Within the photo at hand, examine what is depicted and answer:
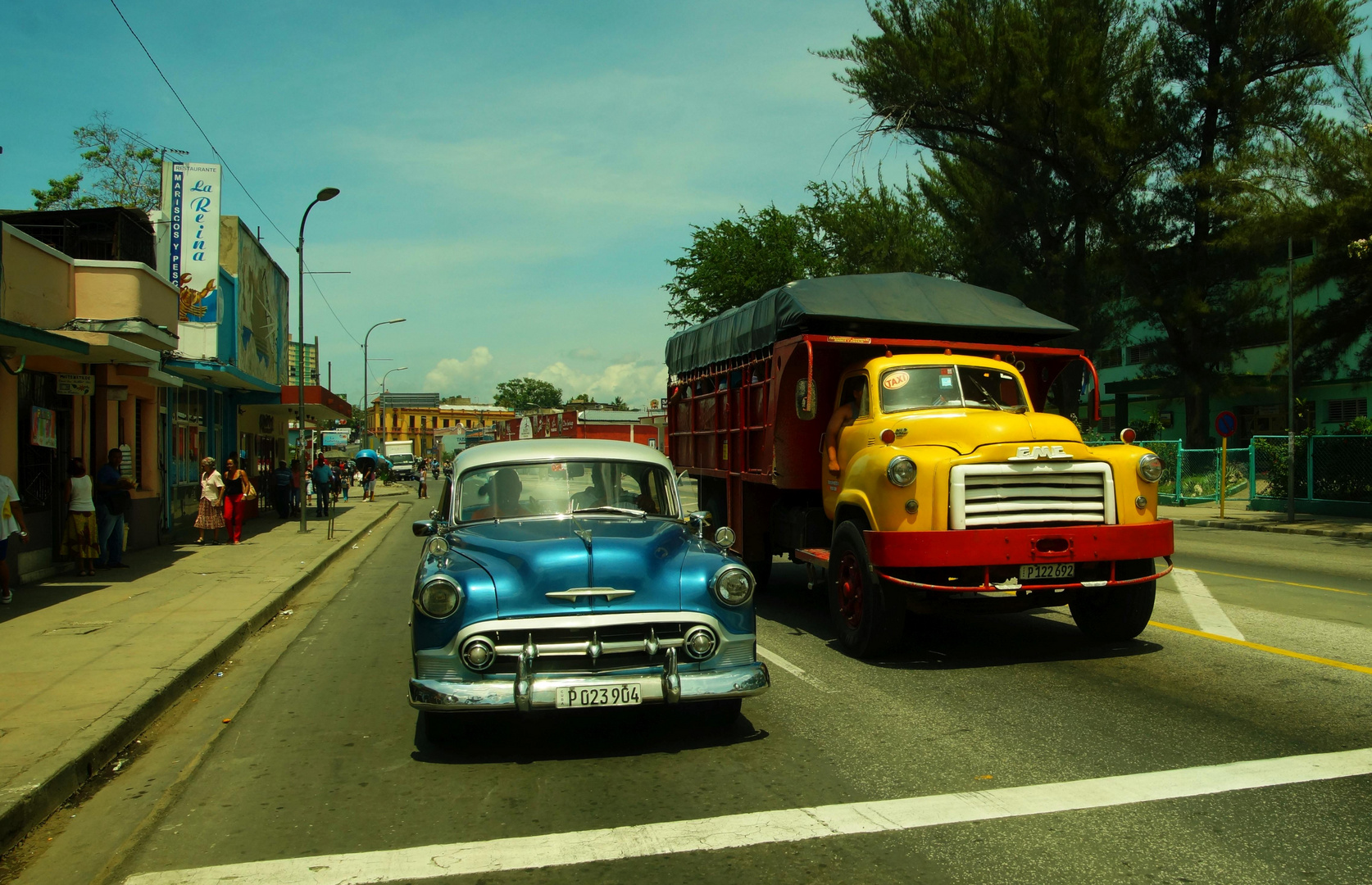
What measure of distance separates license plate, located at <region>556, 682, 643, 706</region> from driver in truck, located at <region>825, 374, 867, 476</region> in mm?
4256

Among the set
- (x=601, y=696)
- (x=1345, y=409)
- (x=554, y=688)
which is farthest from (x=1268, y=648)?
(x=1345, y=409)

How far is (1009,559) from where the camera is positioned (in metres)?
7.24

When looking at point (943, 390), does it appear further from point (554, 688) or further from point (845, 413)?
point (554, 688)

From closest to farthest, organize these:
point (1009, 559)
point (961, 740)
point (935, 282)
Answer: point (961, 740)
point (1009, 559)
point (935, 282)

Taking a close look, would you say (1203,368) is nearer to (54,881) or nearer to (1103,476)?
(1103,476)

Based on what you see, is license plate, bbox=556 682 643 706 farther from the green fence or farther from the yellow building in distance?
the yellow building in distance

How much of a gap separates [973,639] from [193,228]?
19.6m

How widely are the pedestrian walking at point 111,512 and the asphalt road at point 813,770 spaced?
8311 millimetres

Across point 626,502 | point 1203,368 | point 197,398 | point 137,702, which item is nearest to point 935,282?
point 626,502

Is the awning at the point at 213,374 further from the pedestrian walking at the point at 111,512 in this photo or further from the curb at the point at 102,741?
the curb at the point at 102,741

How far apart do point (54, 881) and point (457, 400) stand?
16058cm

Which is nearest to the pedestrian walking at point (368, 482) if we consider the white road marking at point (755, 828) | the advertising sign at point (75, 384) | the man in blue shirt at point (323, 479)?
the man in blue shirt at point (323, 479)

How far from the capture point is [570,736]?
19.4 ft

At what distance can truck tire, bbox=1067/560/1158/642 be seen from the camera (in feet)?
25.6
